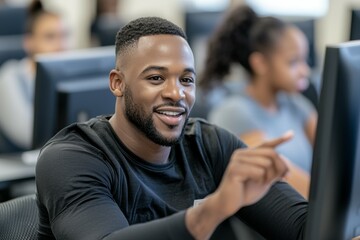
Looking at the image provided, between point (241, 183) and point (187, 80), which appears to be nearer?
point (241, 183)

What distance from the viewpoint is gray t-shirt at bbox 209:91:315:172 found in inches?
105

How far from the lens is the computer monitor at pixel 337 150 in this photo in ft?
3.87

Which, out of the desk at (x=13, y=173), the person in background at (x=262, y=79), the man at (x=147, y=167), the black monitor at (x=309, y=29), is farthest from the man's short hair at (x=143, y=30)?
the black monitor at (x=309, y=29)

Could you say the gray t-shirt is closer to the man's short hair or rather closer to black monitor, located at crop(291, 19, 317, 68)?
the man's short hair

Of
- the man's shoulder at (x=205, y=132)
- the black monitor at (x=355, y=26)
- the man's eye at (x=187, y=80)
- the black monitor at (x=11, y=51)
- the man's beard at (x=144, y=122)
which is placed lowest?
the black monitor at (x=11, y=51)

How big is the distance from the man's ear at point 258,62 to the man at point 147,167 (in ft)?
3.92

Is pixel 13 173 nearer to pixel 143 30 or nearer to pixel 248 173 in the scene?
pixel 143 30

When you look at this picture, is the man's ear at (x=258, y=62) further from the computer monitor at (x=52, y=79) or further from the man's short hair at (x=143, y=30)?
the man's short hair at (x=143, y=30)

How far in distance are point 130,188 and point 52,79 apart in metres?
0.93

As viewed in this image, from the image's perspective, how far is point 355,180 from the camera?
1264 mm

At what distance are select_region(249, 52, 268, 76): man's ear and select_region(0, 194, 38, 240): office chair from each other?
4.52 feet

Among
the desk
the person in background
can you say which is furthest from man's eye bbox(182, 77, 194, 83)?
the desk

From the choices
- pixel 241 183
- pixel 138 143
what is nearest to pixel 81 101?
A: pixel 138 143

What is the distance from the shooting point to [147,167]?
1.53 meters
